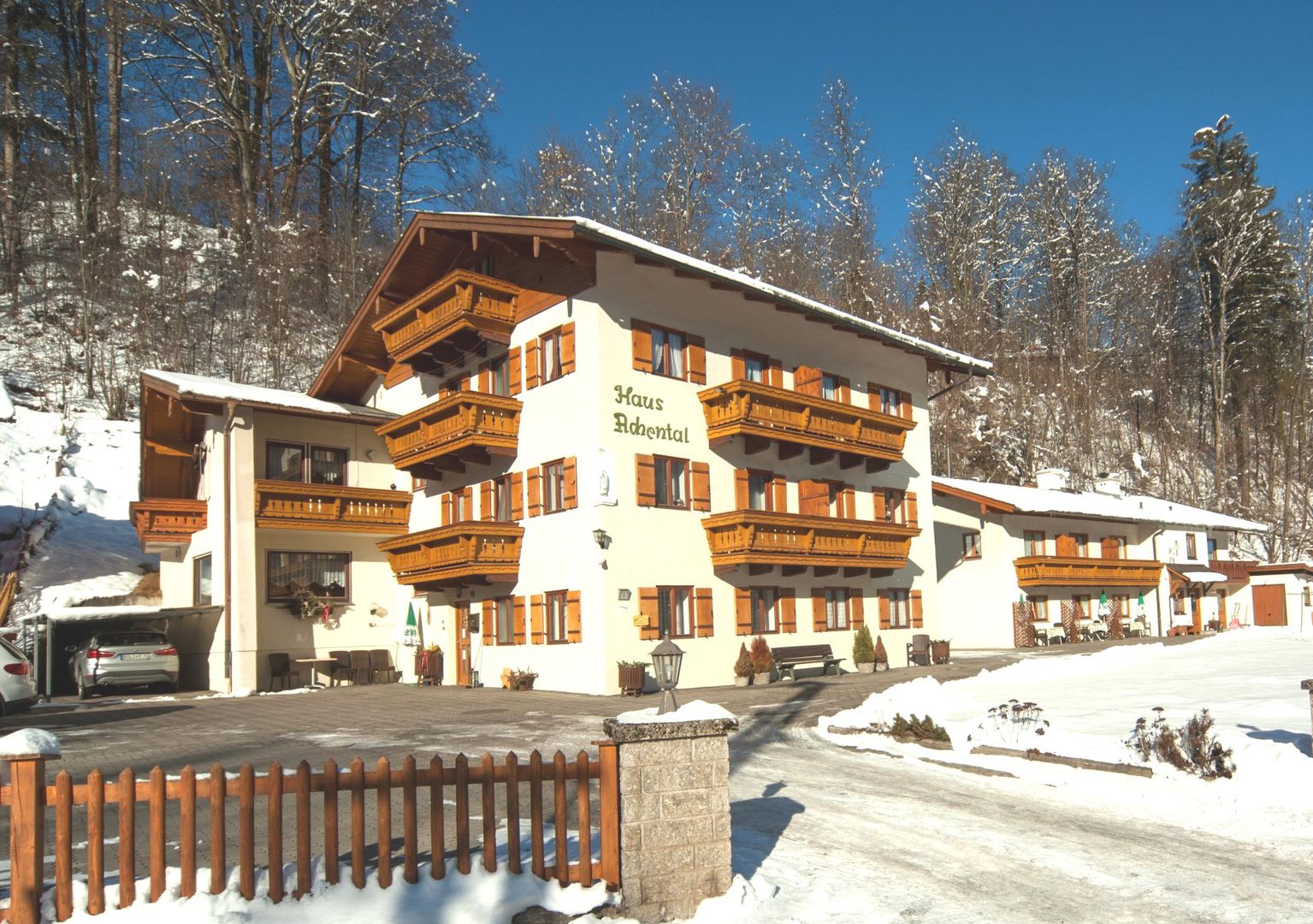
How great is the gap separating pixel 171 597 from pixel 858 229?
110 feet

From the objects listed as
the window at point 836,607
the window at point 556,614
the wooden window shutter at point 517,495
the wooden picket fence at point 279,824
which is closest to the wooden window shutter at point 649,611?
the window at point 556,614

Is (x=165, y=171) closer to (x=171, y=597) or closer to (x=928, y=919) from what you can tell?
(x=171, y=597)

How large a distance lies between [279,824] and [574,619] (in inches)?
744

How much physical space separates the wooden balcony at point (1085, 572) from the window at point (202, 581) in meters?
25.8

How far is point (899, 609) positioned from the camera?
110 feet

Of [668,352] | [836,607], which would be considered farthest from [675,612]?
[836,607]

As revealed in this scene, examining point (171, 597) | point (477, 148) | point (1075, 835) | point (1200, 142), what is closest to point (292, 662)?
point (171, 597)

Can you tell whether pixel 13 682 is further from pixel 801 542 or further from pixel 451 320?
pixel 801 542

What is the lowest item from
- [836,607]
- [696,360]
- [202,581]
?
[836,607]

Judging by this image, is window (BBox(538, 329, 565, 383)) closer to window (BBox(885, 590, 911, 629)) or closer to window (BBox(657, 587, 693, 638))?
window (BBox(657, 587, 693, 638))

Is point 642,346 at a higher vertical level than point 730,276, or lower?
lower

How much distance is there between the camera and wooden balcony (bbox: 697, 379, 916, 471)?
27.8m

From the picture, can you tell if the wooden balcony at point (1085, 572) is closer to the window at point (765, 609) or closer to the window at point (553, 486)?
the window at point (765, 609)

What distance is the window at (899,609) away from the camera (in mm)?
33281
